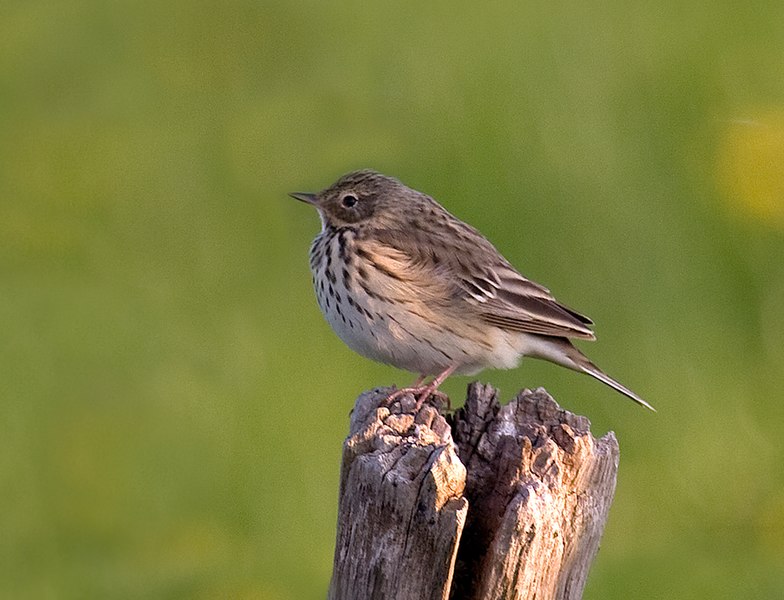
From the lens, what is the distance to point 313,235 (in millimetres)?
10875

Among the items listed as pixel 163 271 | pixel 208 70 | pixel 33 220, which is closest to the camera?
pixel 163 271

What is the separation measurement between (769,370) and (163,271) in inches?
175

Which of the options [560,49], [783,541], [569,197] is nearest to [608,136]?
[569,197]

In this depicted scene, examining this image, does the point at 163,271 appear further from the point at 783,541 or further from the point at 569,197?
the point at 783,541

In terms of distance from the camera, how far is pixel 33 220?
11.5 m

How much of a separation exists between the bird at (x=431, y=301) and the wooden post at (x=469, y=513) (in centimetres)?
228

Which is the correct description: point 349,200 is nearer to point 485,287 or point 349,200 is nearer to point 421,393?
point 485,287

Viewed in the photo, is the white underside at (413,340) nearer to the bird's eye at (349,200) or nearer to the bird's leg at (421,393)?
the bird's leg at (421,393)

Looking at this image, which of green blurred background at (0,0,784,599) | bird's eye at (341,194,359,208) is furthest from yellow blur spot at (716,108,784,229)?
bird's eye at (341,194,359,208)

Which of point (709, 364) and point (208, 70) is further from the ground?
point (208, 70)

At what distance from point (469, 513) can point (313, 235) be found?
20.9 ft

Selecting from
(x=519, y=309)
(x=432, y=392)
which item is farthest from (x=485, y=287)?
(x=432, y=392)

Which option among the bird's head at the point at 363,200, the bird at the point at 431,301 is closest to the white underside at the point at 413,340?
the bird at the point at 431,301

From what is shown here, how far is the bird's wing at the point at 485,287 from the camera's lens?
291 inches
